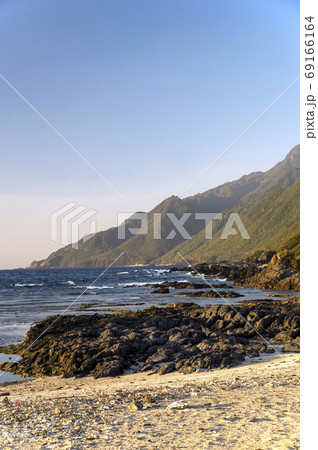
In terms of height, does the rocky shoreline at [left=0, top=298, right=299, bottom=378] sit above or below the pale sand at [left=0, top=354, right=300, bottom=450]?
below

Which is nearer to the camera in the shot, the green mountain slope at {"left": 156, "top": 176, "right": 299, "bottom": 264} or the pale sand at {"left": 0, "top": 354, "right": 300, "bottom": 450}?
the pale sand at {"left": 0, "top": 354, "right": 300, "bottom": 450}

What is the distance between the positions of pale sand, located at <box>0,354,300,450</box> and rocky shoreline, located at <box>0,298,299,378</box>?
156 centimetres

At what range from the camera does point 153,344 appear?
15.6 m

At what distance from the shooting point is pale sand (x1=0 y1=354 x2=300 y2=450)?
6.16 metres

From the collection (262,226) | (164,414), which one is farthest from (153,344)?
(262,226)

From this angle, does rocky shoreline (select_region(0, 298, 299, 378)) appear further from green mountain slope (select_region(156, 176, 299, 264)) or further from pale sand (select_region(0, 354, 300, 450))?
green mountain slope (select_region(156, 176, 299, 264))

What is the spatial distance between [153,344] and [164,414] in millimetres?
8166

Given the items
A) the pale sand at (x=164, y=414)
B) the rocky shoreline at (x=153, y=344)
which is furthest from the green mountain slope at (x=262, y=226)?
the pale sand at (x=164, y=414)

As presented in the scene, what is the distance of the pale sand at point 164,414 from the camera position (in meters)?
6.16

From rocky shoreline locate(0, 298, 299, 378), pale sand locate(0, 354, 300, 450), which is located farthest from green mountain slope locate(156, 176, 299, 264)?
pale sand locate(0, 354, 300, 450)

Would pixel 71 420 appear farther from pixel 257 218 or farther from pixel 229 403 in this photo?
pixel 257 218

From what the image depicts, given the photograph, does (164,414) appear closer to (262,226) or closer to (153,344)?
Result: (153,344)
